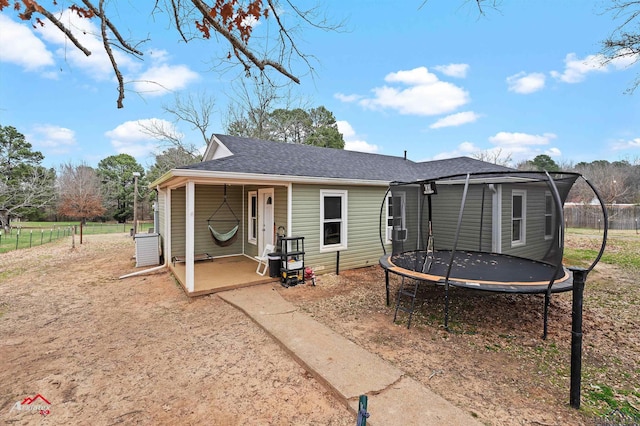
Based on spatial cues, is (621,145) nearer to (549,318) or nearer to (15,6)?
(549,318)

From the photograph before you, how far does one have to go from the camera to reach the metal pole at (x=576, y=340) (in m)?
2.40

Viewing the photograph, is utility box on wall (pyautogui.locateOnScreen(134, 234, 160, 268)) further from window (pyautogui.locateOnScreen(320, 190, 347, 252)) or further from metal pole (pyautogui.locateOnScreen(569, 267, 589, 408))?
metal pole (pyautogui.locateOnScreen(569, 267, 589, 408))

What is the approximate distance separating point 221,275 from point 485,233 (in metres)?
6.74

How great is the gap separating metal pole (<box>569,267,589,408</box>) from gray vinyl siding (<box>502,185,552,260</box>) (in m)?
5.44

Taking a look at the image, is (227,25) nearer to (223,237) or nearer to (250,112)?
(223,237)

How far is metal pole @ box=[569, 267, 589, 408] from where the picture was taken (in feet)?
7.87

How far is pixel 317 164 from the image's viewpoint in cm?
776

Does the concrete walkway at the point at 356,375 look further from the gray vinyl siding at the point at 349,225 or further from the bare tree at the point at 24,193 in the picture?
the bare tree at the point at 24,193

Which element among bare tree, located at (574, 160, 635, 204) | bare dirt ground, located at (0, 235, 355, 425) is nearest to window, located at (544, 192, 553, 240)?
bare dirt ground, located at (0, 235, 355, 425)

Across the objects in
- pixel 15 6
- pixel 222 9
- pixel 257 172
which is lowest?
pixel 257 172

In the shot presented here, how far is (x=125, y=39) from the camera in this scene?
2.75 metres

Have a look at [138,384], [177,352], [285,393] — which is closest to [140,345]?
[177,352]

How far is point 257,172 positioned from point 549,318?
565 cm

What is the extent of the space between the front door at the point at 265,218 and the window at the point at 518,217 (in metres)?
6.50
